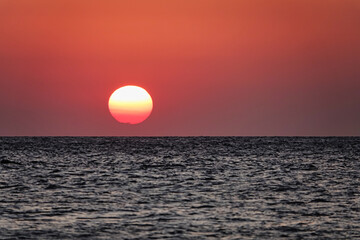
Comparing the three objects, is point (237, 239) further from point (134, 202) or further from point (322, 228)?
point (134, 202)

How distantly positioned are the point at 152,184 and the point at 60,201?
12988 millimetres

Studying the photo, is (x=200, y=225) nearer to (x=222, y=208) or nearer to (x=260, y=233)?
(x=260, y=233)

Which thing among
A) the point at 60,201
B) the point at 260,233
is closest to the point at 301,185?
the point at 60,201

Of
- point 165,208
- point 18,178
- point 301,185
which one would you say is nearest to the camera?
point 165,208

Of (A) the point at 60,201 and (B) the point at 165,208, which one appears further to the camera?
(A) the point at 60,201

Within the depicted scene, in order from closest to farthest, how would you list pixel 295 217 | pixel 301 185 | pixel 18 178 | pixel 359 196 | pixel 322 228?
pixel 322 228, pixel 295 217, pixel 359 196, pixel 301 185, pixel 18 178

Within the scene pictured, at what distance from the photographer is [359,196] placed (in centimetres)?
4006

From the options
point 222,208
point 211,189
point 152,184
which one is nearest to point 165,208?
point 222,208

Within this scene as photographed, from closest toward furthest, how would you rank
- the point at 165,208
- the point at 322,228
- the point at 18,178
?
the point at 322,228 < the point at 165,208 < the point at 18,178

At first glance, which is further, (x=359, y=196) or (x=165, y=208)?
(x=359, y=196)

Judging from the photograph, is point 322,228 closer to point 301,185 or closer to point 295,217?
point 295,217

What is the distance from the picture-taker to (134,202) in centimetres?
3638

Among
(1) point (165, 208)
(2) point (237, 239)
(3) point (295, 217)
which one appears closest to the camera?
(2) point (237, 239)

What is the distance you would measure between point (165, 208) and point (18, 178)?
76.1ft
